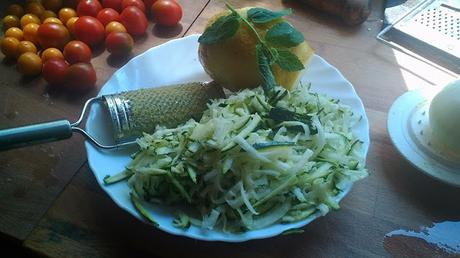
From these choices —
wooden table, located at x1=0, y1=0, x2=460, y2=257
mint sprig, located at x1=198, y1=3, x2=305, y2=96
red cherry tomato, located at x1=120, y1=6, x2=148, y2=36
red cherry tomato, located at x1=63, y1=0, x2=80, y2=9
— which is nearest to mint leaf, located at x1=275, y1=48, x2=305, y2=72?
mint sprig, located at x1=198, y1=3, x2=305, y2=96

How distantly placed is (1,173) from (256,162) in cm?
55

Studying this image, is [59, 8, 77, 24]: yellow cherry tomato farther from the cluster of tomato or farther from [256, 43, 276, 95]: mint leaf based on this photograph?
[256, 43, 276, 95]: mint leaf

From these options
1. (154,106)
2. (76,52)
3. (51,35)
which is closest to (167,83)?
(154,106)

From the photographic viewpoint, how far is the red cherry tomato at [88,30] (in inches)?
46.8

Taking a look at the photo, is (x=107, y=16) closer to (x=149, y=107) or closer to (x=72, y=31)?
(x=72, y=31)

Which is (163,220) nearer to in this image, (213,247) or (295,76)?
(213,247)

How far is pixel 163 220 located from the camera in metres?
0.74

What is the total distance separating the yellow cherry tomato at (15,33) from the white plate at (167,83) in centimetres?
39

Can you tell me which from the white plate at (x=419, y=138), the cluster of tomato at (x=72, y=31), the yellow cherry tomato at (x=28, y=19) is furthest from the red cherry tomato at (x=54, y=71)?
the white plate at (x=419, y=138)

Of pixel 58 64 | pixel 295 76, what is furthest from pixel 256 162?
pixel 58 64

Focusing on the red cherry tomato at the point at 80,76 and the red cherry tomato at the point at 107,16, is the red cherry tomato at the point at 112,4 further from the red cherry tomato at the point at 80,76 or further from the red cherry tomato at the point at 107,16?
the red cherry tomato at the point at 80,76

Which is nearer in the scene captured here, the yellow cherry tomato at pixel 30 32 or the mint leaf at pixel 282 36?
the mint leaf at pixel 282 36

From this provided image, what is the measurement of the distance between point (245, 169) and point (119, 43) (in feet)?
1.99

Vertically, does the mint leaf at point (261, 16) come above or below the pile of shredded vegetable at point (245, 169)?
above
